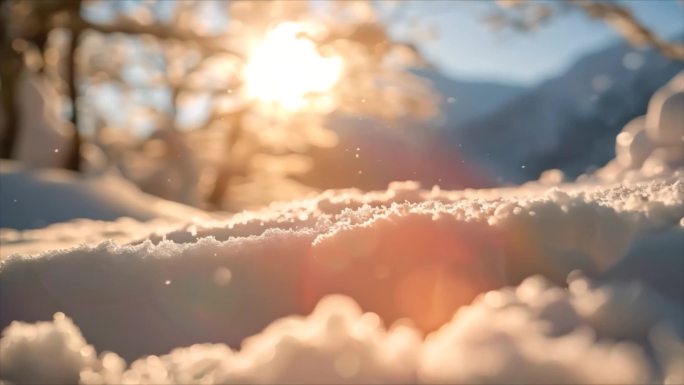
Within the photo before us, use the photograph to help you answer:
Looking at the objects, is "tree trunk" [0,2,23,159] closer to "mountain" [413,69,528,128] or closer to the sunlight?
the sunlight

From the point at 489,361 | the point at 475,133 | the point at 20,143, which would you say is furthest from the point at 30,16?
the point at 489,361

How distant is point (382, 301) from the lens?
794mm

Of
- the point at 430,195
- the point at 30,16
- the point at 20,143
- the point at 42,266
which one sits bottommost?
the point at 42,266

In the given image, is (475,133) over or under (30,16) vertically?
over

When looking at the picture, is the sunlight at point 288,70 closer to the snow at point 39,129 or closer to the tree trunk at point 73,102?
the tree trunk at point 73,102

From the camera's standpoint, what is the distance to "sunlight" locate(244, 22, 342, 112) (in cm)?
455

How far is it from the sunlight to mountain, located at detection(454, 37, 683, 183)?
119cm

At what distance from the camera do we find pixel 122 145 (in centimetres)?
703

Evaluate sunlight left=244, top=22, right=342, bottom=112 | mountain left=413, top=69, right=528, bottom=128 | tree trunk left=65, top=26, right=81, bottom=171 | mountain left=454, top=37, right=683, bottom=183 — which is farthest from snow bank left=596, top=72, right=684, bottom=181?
mountain left=413, top=69, right=528, bottom=128

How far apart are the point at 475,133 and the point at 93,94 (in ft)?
12.5

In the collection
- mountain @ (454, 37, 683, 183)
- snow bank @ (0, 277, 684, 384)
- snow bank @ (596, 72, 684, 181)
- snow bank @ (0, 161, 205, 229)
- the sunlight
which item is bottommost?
snow bank @ (0, 277, 684, 384)

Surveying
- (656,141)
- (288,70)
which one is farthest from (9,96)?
(656,141)

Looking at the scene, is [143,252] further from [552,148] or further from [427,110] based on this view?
[552,148]

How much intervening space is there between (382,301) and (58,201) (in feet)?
5.20
